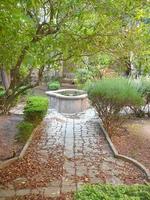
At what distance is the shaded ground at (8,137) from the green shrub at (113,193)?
14.6ft

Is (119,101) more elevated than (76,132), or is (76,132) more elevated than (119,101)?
(119,101)

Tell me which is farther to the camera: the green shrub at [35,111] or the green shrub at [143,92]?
the green shrub at [143,92]

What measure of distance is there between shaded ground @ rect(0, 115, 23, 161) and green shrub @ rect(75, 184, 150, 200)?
4.44 m

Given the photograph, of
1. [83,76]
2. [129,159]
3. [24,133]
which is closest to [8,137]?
[24,133]

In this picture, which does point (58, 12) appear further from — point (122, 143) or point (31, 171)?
point (122, 143)

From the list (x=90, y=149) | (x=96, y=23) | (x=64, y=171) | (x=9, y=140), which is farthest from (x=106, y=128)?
(x=96, y=23)

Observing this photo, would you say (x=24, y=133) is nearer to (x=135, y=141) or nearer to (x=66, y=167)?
(x=66, y=167)

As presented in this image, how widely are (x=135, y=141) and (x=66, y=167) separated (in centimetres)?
280

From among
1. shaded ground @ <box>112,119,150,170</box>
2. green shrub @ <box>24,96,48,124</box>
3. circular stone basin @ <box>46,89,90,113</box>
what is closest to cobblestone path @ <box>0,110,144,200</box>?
shaded ground @ <box>112,119,150,170</box>

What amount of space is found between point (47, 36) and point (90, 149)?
→ 3260 millimetres

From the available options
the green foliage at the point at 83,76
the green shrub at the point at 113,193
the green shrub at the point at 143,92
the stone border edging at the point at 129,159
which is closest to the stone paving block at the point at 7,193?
the stone border edging at the point at 129,159

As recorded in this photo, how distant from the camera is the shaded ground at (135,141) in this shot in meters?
7.22

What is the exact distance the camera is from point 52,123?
1084 centimetres

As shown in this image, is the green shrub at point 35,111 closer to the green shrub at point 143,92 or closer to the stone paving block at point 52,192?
the green shrub at point 143,92
